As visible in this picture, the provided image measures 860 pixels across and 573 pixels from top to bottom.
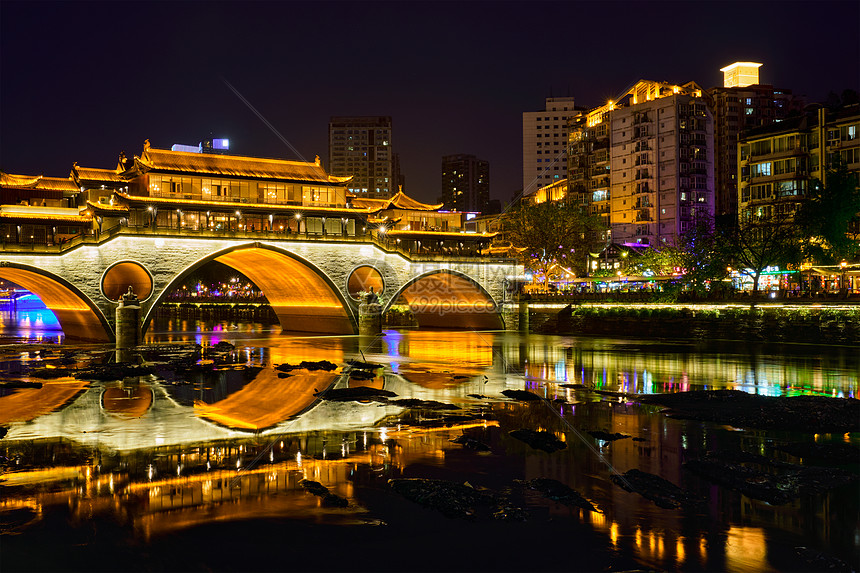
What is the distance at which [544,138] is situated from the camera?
168 metres

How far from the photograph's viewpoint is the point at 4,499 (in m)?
11.5

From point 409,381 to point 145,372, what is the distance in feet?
37.6

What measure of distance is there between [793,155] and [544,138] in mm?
105102

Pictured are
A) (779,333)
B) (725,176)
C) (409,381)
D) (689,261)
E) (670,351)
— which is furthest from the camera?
(725,176)

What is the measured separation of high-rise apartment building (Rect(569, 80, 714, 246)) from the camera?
275 ft

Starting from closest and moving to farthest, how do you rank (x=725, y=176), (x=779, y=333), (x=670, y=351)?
1. (x=670, y=351)
2. (x=779, y=333)
3. (x=725, y=176)

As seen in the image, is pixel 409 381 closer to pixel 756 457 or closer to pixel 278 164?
pixel 756 457

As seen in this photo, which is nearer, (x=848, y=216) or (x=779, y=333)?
(x=779, y=333)

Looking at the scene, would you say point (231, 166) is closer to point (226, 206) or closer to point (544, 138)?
point (226, 206)

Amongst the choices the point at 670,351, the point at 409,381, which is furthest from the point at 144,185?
the point at 670,351

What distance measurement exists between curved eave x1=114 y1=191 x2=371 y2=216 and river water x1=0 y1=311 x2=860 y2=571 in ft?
80.5

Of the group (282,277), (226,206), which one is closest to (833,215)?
(282,277)

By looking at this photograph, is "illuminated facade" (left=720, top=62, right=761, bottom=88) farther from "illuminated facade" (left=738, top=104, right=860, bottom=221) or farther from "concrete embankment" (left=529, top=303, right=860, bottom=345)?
"concrete embankment" (left=529, top=303, right=860, bottom=345)

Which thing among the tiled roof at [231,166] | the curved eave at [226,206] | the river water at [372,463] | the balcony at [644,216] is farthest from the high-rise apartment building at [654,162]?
the river water at [372,463]
